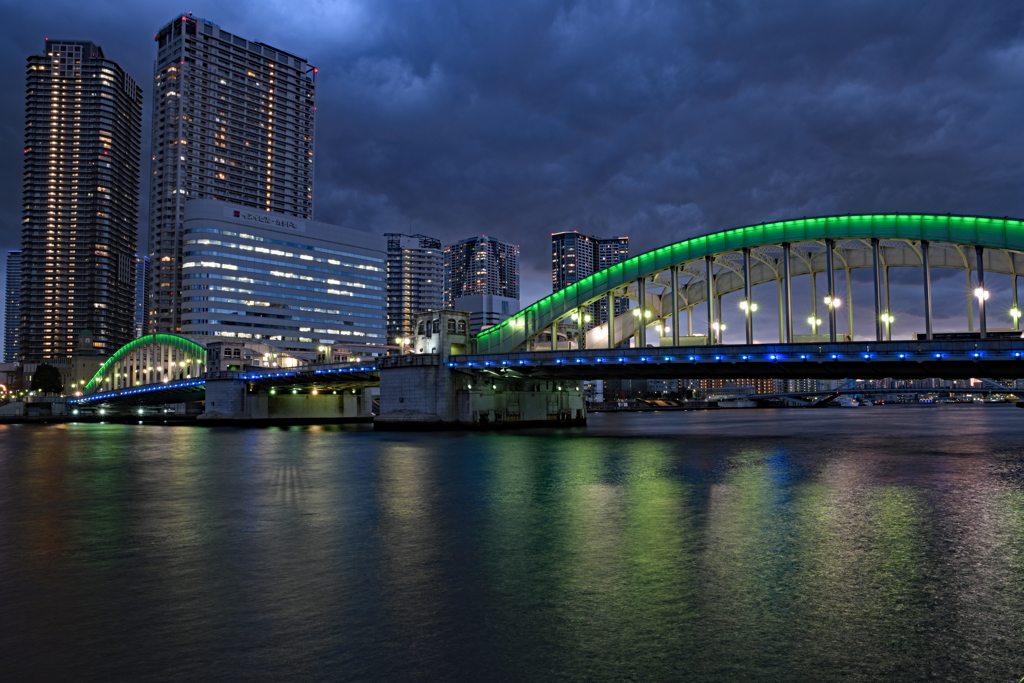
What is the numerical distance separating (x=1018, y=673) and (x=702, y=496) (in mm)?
17233

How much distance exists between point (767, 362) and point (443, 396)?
35.3 metres

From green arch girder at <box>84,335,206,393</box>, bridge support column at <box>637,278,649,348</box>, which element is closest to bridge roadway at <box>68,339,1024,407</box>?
bridge support column at <box>637,278,649,348</box>

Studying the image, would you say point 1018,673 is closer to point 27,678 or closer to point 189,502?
point 27,678

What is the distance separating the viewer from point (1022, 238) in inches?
2443

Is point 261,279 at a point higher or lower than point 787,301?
higher

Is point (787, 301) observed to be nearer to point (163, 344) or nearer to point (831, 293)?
point (831, 293)

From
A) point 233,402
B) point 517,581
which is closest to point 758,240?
point 517,581

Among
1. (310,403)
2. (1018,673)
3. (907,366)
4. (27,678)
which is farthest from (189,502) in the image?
(310,403)

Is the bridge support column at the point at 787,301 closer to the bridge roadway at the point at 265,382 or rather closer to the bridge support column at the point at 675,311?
the bridge support column at the point at 675,311

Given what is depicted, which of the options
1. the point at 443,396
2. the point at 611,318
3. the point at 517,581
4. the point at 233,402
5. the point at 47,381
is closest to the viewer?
the point at 517,581

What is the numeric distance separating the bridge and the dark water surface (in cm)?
3043

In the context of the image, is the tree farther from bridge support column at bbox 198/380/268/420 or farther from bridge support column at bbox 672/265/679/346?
bridge support column at bbox 672/265/679/346

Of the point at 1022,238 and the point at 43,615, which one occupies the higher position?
the point at 1022,238

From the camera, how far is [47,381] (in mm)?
192375
